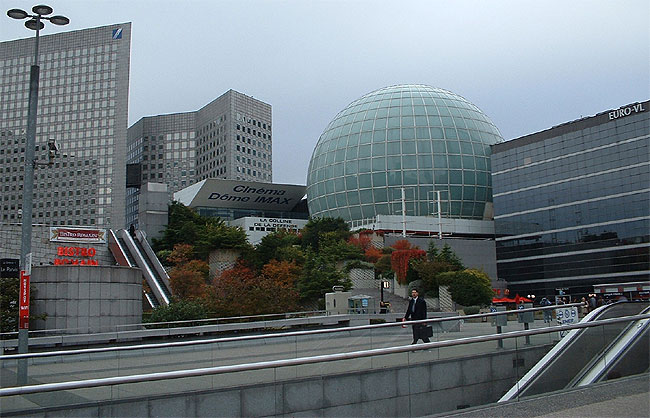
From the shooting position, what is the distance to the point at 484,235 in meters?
79.9

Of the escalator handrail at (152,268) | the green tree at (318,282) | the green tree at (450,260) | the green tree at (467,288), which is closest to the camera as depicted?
the green tree at (318,282)

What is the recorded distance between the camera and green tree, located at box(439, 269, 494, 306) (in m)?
51.1

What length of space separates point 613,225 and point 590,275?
5.30m

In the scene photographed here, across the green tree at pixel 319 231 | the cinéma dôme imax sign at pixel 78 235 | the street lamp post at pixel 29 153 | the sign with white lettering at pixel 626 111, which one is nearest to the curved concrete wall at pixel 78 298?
the street lamp post at pixel 29 153

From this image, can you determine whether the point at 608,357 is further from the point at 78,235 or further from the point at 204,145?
the point at 204,145

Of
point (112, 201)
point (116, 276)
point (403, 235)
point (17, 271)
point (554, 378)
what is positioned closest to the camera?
point (554, 378)

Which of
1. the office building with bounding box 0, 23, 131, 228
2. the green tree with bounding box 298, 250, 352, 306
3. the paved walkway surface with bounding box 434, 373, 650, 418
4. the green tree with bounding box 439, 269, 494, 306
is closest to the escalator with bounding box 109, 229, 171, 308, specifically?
the green tree with bounding box 298, 250, 352, 306

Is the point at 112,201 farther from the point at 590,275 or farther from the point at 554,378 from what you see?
the point at 554,378

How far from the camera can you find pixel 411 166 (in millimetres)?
79500

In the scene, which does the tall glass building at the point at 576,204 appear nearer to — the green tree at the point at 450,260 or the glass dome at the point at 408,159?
the glass dome at the point at 408,159

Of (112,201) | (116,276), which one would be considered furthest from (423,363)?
(112,201)

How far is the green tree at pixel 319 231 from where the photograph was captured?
227ft

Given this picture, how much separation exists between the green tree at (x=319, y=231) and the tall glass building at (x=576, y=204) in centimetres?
1832

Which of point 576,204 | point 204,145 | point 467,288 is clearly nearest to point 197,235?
point 467,288
